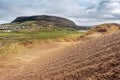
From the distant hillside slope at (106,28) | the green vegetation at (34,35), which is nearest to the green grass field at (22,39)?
the green vegetation at (34,35)

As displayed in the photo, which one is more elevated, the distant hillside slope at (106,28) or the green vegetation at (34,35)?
the distant hillside slope at (106,28)

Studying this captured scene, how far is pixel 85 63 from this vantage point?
894 cm

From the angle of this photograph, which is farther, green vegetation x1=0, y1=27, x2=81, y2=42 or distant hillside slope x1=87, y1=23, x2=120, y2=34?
green vegetation x1=0, y1=27, x2=81, y2=42

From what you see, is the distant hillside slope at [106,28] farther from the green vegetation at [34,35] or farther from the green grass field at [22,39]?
the green vegetation at [34,35]

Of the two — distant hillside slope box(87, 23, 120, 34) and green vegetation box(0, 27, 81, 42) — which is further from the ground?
distant hillside slope box(87, 23, 120, 34)

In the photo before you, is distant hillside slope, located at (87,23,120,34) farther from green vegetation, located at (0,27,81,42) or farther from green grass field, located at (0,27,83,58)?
green vegetation, located at (0,27,81,42)

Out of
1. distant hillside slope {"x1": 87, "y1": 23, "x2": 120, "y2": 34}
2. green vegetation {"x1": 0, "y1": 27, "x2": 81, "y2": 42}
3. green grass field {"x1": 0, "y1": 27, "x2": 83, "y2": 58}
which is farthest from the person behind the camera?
green vegetation {"x1": 0, "y1": 27, "x2": 81, "y2": 42}

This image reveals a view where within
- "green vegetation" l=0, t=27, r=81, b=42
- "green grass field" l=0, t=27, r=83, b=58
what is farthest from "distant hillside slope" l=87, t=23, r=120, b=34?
"green vegetation" l=0, t=27, r=81, b=42

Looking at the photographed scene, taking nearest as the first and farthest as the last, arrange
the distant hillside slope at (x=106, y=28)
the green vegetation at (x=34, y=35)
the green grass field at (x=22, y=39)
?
the green grass field at (x=22, y=39) < the distant hillside slope at (x=106, y=28) < the green vegetation at (x=34, y=35)

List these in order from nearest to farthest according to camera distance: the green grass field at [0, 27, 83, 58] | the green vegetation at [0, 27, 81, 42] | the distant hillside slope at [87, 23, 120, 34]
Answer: the green grass field at [0, 27, 83, 58], the distant hillside slope at [87, 23, 120, 34], the green vegetation at [0, 27, 81, 42]

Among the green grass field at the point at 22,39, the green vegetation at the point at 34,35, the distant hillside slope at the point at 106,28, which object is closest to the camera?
the green grass field at the point at 22,39

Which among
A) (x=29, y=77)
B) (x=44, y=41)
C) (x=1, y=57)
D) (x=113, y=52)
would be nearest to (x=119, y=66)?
(x=113, y=52)

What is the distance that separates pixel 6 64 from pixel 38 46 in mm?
16322

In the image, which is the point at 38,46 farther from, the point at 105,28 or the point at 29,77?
the point at 29,77
